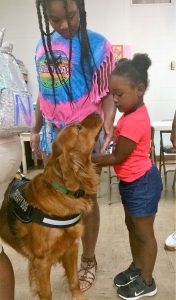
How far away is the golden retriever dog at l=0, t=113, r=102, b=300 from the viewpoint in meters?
1.45

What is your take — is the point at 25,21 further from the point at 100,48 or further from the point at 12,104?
the point at 12,104

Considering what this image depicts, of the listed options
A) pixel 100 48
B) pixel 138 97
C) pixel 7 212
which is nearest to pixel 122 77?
pixel 138 97

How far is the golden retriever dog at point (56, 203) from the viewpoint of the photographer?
1452 mm

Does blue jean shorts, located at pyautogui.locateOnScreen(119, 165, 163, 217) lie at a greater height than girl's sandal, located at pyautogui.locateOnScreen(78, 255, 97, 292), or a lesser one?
greater

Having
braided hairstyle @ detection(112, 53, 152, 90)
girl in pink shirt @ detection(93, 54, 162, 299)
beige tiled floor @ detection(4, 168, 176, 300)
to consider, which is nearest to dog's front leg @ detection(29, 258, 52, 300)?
beige tiled floor @ detection(4, 168, 176, 300)

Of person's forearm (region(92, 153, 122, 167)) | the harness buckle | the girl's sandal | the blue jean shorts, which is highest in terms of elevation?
person's forearm (region(92, 153, 122, 167))

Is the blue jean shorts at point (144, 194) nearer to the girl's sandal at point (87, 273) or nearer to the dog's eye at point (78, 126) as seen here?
the dog's eye at point (78, 126)

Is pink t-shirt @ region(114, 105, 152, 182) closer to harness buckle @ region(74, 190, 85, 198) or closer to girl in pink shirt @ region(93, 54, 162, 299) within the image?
girl in pink shirt @ region(93, 54, 162, 299)

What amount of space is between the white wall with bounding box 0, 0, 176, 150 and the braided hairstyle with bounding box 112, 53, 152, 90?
13.0 feet

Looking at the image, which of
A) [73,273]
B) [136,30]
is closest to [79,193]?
[73,273]

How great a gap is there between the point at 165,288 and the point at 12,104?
139 cm

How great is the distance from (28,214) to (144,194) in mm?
611

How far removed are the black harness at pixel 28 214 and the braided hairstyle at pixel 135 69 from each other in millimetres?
741

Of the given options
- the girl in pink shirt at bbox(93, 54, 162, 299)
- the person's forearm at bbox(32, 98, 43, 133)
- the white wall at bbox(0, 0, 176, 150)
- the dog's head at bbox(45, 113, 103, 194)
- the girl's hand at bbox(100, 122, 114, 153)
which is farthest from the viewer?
the white wall at bbox(0, 0, 176, 150)
